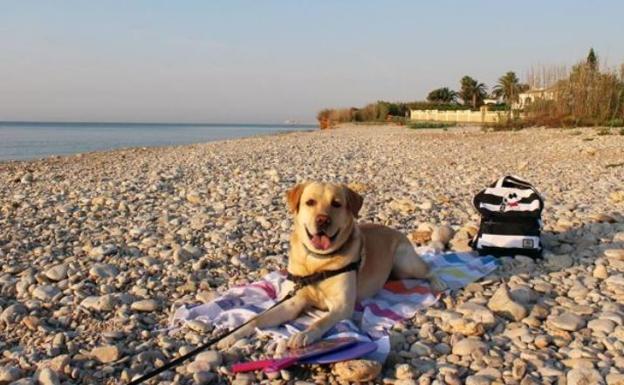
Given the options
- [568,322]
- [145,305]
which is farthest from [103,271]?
[568,322]

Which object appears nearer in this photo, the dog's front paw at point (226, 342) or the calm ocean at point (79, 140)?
the dog's front paw at point (226, 342)

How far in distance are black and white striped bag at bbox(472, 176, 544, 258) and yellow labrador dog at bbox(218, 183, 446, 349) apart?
1.23 meters

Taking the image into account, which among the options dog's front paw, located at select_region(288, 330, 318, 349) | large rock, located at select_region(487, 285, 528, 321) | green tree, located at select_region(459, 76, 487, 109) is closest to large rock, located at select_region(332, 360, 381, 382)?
dog's front paw, located at select_region(288, 330, 318, 349)

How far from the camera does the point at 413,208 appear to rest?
26.9 ft

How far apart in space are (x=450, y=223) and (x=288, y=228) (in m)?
2.14

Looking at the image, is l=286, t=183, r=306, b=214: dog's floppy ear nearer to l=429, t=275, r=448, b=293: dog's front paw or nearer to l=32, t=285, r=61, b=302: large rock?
l=429, t=275, r=448, b=293: dog's front paw

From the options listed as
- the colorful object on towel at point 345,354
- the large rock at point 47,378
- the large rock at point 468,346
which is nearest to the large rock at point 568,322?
the large rock at point 468,346

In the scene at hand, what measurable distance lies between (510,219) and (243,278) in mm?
2782

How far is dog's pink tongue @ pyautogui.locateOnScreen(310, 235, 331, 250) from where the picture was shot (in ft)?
14.6

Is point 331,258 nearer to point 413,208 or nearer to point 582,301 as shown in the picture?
point 582,301

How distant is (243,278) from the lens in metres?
5.37

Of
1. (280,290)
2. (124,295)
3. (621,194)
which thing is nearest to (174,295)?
(124,295)

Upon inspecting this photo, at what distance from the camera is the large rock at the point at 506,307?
4227 millimetres

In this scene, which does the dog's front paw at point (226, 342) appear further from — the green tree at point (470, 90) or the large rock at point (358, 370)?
the green tree at point (470, 90)
